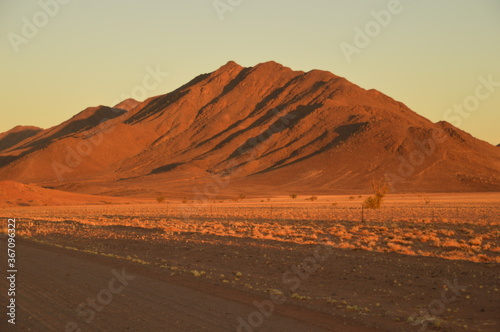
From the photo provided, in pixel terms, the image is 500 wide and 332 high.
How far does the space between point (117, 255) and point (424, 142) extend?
109 meters

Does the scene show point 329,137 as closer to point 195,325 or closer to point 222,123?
point 222,123

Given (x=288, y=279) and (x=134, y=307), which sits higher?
(x=134, y=307)

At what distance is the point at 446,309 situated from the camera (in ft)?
37.1
